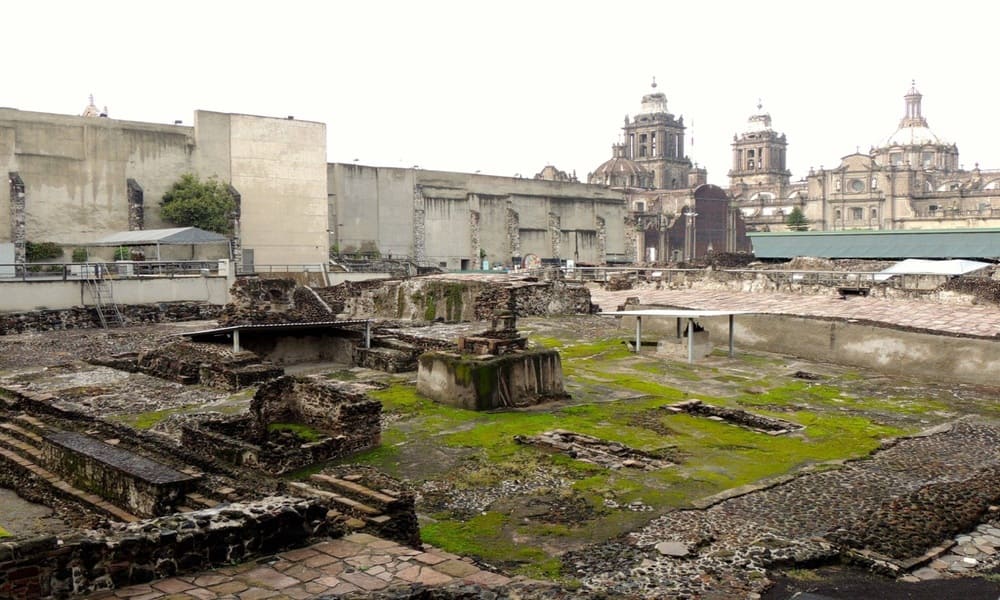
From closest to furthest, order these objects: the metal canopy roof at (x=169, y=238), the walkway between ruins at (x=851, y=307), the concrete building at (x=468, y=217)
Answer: the walkway between ruins at (x=851, y=307) < the metal canopy roof at (x=169, y=238) < the concrete building at (x=468, y=217)

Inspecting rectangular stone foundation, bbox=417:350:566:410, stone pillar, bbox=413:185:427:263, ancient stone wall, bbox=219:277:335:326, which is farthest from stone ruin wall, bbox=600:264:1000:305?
stone pillar, bbox=413:185:427:263

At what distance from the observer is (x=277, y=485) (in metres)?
8.52

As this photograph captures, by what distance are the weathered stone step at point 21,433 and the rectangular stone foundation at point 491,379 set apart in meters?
5.88

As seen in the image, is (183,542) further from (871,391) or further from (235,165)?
(235,165)

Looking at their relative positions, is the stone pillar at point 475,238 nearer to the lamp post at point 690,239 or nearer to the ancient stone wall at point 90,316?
the lamp post at point 690,239

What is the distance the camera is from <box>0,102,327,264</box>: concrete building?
119 feet

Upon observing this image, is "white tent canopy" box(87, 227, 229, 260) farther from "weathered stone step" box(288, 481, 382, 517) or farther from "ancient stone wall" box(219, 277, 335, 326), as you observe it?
"weathered stone step" box(288, 481, 382, 517)

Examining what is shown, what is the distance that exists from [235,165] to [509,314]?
30.5 metres

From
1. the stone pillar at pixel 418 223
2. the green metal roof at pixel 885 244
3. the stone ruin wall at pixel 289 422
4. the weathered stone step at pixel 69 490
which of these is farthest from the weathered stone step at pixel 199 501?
the stone pillar at pixel 418 223

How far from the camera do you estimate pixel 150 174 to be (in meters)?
39.3

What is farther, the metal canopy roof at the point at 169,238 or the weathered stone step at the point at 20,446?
the metal canopy roof at the point at 169,238

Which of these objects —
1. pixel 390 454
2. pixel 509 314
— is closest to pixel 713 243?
pixel 509 314

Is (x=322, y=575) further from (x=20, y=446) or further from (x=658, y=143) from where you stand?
(x=658, y=143)

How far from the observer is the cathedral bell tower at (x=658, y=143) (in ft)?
332
